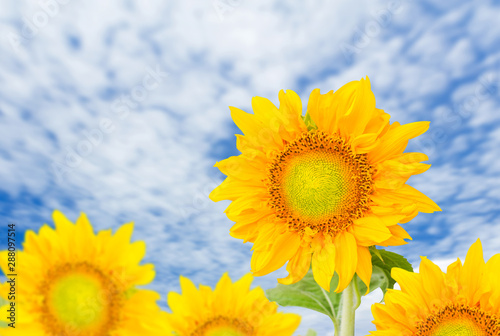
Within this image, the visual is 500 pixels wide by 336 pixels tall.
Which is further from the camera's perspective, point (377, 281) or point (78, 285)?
point (377, 281)

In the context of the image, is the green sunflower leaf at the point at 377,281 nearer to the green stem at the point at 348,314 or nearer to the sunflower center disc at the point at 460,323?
the green stem at the point at 348,314

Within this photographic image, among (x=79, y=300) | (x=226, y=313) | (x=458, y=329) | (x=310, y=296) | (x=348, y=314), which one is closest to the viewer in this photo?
(x=79, y=300)

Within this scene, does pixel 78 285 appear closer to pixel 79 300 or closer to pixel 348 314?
pixel 79 300

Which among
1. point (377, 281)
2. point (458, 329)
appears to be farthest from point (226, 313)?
point (458, 329)

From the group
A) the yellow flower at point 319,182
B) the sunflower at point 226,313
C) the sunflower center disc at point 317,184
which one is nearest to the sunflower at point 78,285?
the sunflower at point 226,313

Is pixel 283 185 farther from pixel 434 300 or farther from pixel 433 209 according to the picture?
pixel 434 300

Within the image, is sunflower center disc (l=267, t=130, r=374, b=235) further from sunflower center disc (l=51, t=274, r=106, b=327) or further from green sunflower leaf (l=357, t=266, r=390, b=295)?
sunflower center disc (l=51, t=274, r=106, b=327)

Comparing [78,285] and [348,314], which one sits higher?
[348,314]

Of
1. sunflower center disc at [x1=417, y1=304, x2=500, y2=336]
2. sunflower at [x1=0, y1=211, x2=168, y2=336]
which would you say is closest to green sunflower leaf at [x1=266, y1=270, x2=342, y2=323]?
sunflower center disc at [x1=417, y1=304, x2=500, y2=336]

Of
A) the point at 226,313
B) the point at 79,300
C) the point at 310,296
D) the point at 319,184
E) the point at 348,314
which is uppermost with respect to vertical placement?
the point at 319,184
